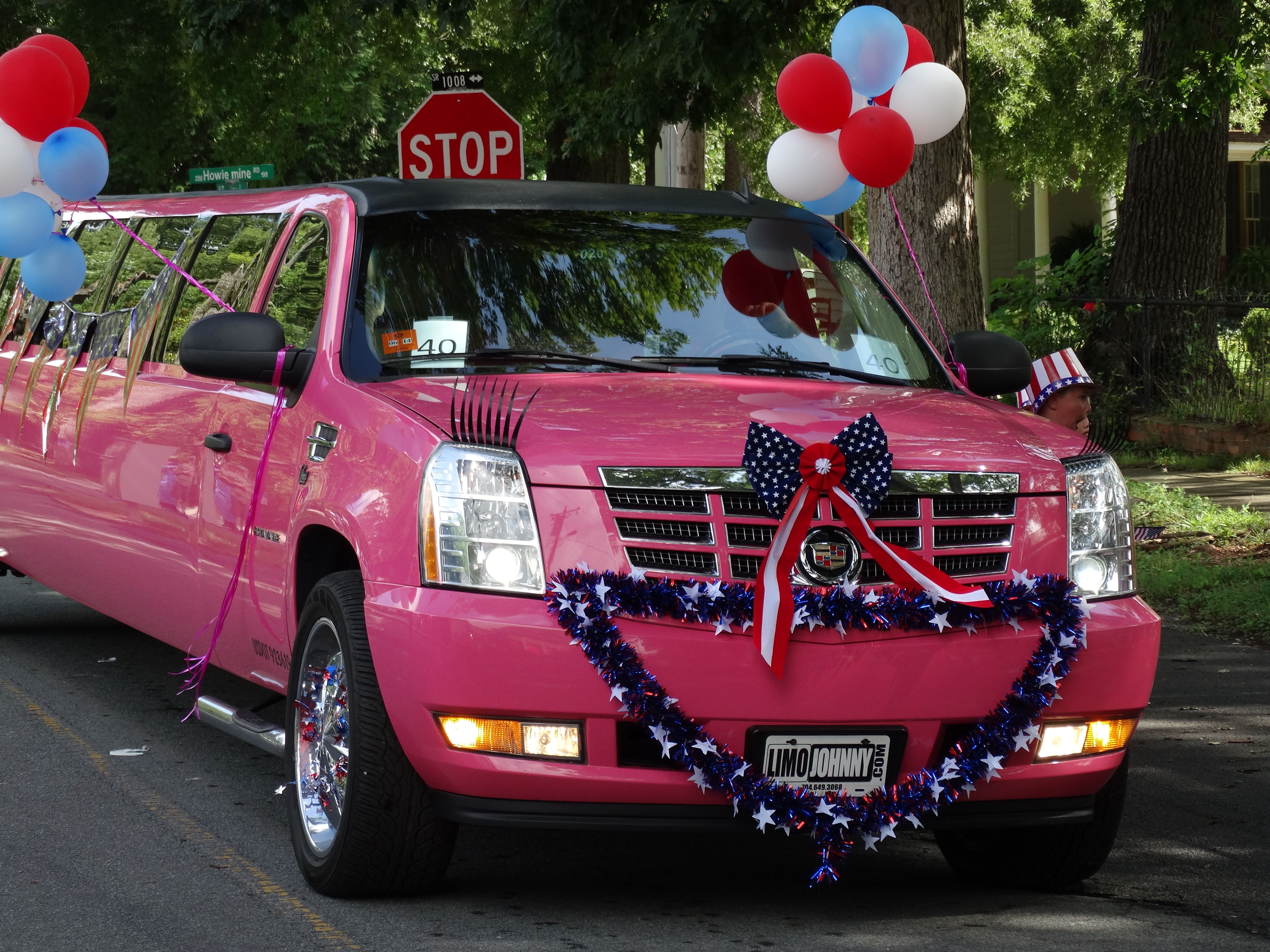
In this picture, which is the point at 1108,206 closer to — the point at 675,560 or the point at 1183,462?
the point at 1183,462

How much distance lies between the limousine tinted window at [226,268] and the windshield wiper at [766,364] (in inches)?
61.2

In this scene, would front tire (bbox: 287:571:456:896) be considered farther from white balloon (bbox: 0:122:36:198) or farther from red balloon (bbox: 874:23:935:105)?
red balloon (bbox: 874:23:935:105)

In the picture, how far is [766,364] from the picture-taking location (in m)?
5.61

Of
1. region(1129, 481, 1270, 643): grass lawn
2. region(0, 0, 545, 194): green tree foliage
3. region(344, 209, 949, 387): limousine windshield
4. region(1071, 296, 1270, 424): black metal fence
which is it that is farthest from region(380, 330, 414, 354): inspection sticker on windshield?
region(1071, 296, 1270, 424): black metal fence

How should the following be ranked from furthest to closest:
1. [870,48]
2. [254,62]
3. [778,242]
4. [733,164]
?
[733,164] → [254,62] → [870,48] → [778,242]

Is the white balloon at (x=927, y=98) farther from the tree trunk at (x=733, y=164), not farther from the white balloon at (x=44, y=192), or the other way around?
the tree trunk at (x=733, y=164)

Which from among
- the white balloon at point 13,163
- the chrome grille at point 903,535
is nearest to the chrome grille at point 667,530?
the chrome grille at point 903,535

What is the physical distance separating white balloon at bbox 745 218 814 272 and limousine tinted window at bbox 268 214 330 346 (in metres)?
1.39

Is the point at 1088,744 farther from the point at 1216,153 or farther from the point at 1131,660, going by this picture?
the point at 1216,153

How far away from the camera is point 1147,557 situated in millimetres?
11156

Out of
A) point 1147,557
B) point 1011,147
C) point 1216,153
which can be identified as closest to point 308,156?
point 1011,147

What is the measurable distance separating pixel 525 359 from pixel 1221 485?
9.96 m

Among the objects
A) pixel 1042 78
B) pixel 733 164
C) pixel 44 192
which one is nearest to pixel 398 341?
pixel 44 192

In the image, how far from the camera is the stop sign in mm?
13062
